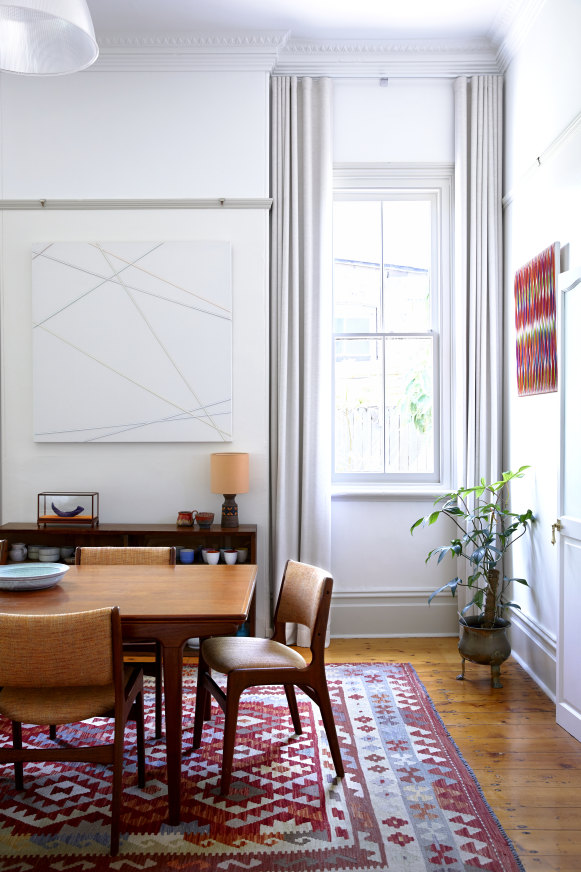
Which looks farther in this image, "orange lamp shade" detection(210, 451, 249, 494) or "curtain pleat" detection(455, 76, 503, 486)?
"curtain pleat" detection(455, 76, 503, 486)

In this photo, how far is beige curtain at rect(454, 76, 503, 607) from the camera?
4500 mm

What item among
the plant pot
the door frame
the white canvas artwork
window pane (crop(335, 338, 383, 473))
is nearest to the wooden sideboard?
the white canvas artwork

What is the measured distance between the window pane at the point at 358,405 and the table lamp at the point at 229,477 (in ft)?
2.65

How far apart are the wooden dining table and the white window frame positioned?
6.49 feet

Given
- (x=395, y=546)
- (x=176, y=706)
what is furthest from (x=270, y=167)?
(x=176, y=706)

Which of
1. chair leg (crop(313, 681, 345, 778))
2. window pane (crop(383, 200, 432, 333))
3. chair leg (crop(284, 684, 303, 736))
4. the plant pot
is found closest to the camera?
chair leg (crop(313, 681, 345, 778))

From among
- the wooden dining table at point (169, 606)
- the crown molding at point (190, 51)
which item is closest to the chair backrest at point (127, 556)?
the wooden dining table at point (169, 606)

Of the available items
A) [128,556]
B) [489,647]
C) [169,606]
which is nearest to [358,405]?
[489,647]

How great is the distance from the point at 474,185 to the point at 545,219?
2.96 ft

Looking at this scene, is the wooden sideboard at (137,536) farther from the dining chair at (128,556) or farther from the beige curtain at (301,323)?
the dining chair at (128,556)

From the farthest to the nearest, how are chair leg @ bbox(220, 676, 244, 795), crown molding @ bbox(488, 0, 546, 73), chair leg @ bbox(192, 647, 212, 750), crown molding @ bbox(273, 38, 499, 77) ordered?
1. crown molding @ bbox(273, 38, 499, 77)
2. crown molding @ bbox(488, 0, 546, 73)
3. chair leg @ bbox(192, 647, 212, 750)
4. chair leg @ bbox(220, 676, 244, 795)

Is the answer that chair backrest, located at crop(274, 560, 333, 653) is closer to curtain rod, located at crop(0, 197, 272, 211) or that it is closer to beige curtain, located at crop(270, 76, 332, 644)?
beige curtain, located at crop(270, 76, 332, 644)

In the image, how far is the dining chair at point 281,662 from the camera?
8.54 feet

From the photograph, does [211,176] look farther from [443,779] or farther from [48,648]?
[443,779]
